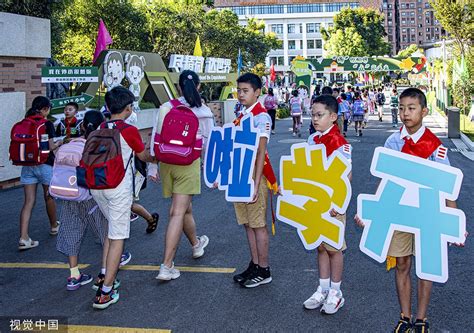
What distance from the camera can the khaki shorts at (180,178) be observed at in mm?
5109

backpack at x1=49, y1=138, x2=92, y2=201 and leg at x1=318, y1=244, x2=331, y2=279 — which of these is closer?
leg at x1=318, y1=244, x2=331, y2=279

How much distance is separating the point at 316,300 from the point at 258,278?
73 cm

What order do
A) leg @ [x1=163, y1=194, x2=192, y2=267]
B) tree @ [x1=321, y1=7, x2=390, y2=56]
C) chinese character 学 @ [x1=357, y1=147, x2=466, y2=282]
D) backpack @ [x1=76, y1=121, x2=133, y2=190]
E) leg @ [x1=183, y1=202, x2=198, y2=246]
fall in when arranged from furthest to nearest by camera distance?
tree @ [x1=321, y1=7, x2=390, y2=56]
leg @ [x1=183, y1=202, x2=198, y2=246]
leg @ [x1=163, y1=194, x2=192, y2=267]
backpack @ [x1=76, y1=121, x2=133, y2=190]
chinese character 学 @ [x1=357, y1=147, x2=466, y2=282]

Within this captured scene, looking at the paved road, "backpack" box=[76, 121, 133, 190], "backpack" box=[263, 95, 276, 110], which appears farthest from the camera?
"backpack" box=[263, 95, 276, 110]

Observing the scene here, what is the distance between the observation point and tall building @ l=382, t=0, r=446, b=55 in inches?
5999

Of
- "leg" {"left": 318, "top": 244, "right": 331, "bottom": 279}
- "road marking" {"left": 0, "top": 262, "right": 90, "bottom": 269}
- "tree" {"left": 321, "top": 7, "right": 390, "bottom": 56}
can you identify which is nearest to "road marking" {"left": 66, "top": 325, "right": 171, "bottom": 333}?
"leg" {"left": 318, "top": 244, "right": 331, "bottom": 279}

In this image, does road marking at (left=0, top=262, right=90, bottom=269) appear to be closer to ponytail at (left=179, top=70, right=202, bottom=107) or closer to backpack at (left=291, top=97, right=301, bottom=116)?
ponytail at (left=179, top=70, right=202, bottom=107)

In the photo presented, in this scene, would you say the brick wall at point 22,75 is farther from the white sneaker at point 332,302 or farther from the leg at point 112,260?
the white sneaker at point 332,302

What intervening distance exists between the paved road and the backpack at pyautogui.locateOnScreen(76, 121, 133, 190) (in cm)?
111

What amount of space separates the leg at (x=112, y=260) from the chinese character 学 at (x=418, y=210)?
6.87 feet

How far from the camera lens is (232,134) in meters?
4.94

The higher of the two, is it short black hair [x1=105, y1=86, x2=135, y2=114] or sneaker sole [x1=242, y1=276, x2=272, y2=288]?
short black hair [x1=105, y1=86, x2=135, y2=114]

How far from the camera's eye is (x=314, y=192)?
13.9ft

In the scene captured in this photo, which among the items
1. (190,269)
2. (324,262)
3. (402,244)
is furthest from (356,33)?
(402,244)
